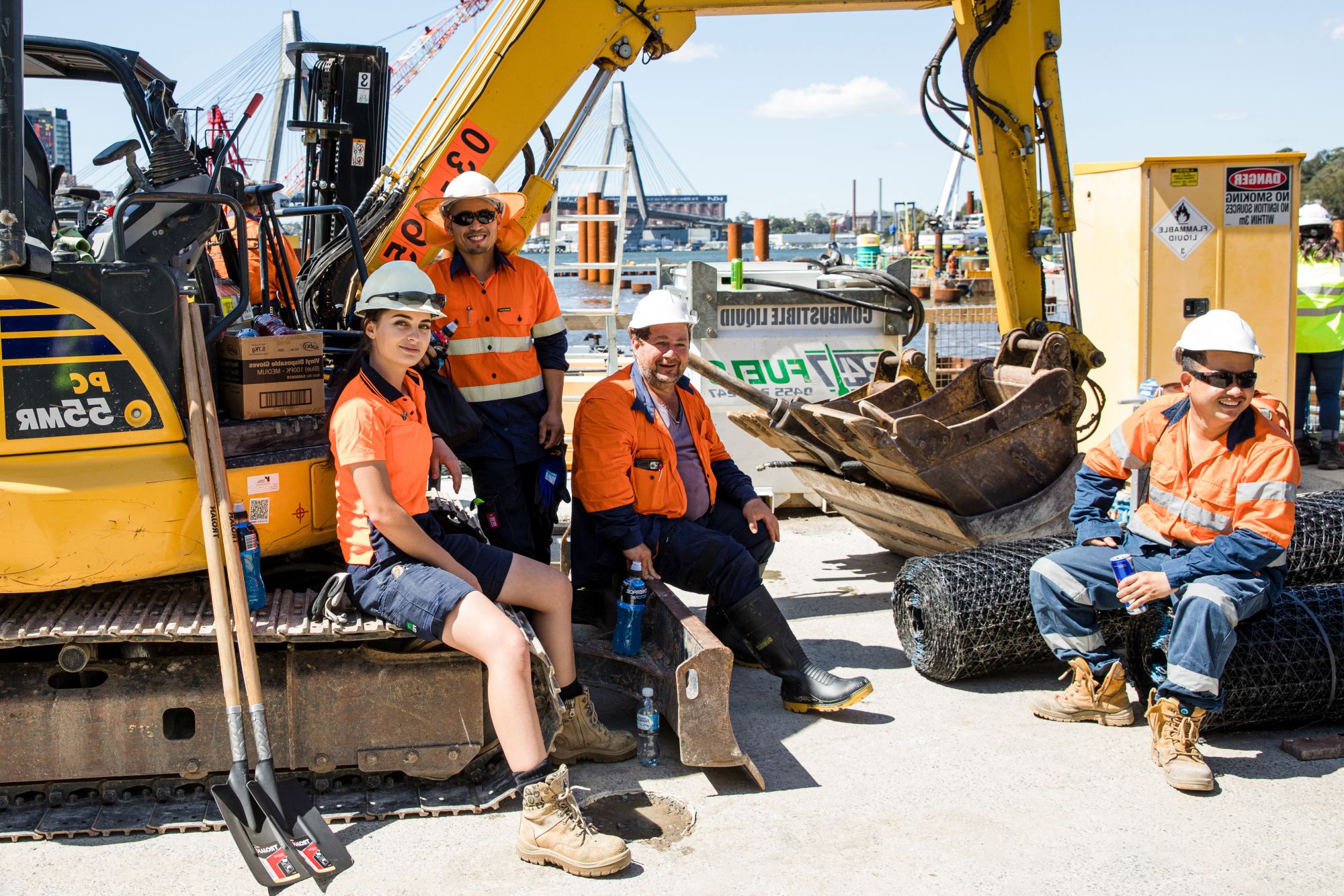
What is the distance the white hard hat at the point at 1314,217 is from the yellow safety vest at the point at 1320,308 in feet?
1.02

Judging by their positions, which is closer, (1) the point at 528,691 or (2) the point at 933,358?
(1) the point at 528,691

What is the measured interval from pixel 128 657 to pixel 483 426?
1718mm

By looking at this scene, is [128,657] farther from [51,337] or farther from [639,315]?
[639,315]

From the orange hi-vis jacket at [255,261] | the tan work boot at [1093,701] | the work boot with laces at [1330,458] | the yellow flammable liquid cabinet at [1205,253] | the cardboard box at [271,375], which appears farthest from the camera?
the work boot with laces at [1330,458]

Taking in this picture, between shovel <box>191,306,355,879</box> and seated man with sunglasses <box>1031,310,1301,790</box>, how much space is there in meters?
2.90

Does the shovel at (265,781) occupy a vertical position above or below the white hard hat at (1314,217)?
below

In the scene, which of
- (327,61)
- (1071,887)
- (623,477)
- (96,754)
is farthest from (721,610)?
(327,61)

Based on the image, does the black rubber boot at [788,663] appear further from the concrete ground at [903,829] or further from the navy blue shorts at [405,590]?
the navy blue shorts at [405,590]

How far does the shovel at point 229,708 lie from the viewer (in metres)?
3.84

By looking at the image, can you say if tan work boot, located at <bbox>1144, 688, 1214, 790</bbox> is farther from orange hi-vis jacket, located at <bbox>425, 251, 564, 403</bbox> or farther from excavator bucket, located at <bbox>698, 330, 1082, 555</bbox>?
orange hi-vis jacket, located at <bbox>425, 251, 564, 403</bbox>

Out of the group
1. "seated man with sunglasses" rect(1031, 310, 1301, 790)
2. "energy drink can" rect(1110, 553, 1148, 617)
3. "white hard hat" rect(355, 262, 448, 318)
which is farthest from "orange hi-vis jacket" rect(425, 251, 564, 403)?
"energy drink can" rect(1110, 553, 1148, 617)

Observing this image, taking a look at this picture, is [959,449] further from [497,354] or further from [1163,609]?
[497,354]

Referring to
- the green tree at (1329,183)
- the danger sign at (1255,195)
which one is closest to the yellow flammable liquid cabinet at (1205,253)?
the danger sign at (1255,195)

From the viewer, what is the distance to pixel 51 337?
13.5 ft
